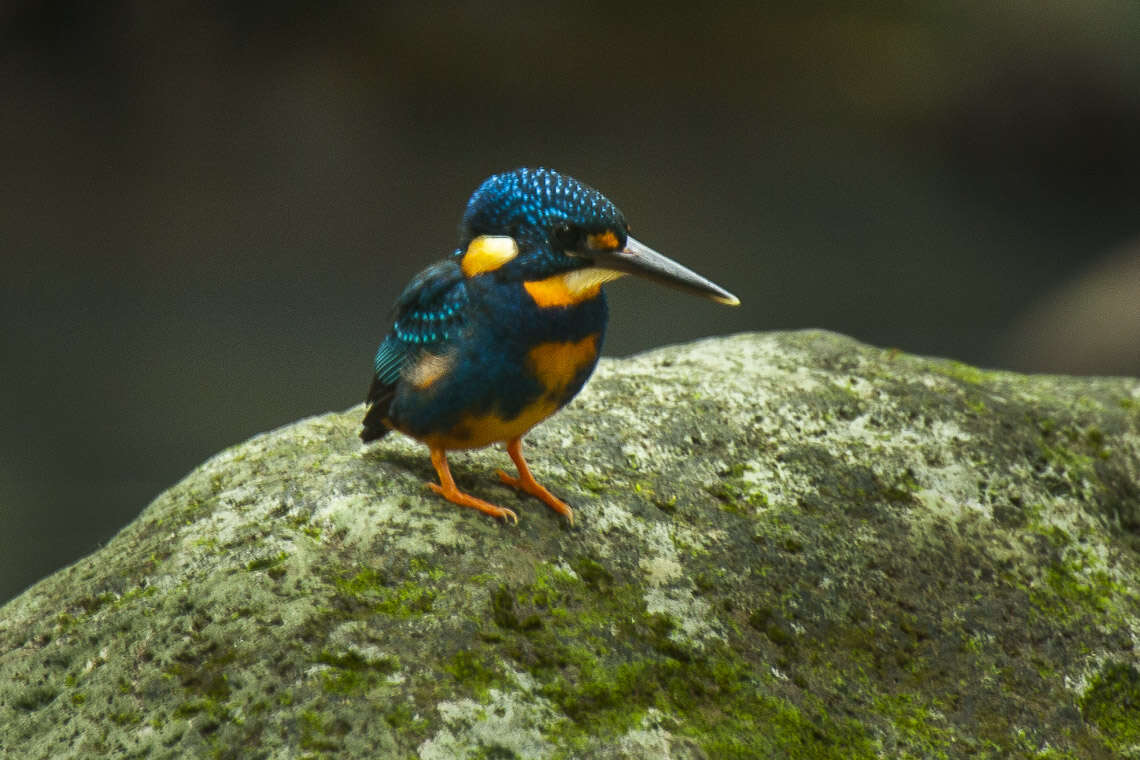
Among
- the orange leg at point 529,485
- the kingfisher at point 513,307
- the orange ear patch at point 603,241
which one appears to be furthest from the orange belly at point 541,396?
the orange ear patch at point 603,241

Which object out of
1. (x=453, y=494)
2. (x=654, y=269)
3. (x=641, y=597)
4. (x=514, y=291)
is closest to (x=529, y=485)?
(x=453, y=494)

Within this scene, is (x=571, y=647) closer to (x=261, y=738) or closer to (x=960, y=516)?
(x=261, y=738)

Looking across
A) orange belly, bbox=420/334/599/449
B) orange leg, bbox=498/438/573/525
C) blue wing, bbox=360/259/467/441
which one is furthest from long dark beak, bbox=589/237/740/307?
orange leg, bbox=498/438/573/525

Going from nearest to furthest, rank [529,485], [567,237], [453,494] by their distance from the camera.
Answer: [567,237]
[453,494]
[529,485]

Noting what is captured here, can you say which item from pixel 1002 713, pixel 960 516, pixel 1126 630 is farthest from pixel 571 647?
pixel 1126 630

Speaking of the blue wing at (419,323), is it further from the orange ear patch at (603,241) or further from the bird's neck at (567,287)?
the orange ear patch at (603,241)

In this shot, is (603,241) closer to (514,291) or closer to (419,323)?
(514,291)
